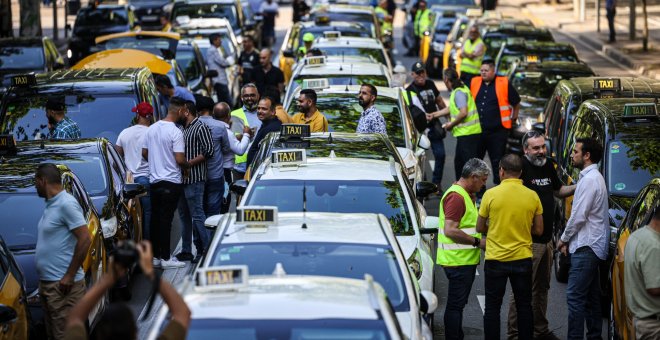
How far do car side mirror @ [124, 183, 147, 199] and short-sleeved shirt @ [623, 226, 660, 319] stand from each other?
18.6ft

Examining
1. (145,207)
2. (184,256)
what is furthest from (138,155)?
(184,256)

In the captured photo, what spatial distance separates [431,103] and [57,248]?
9.69 meters

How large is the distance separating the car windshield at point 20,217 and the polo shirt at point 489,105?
7350 millimetres

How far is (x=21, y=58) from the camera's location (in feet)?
82.5

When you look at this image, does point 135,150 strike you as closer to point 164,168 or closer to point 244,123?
point 164,168

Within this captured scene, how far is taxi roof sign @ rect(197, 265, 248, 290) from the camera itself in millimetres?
7172

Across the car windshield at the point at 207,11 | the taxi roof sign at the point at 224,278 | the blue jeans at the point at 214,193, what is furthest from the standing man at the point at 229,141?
the car windshield at the point at 207,11

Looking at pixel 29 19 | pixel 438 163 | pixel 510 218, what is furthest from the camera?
pixel 29 19

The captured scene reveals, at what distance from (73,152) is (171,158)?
3.33ft

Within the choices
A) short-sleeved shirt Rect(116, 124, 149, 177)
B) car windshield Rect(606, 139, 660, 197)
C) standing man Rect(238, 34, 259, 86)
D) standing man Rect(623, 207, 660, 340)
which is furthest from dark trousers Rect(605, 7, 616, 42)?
standing man Rect(623, 207, 660, 340)

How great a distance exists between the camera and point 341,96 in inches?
672

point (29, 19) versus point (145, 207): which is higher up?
point (29, 19)

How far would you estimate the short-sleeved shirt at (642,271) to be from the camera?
9.28 m

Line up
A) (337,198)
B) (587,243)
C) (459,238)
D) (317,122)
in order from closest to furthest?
(459,238) < (587,243) < (337,198) < (317,122)
